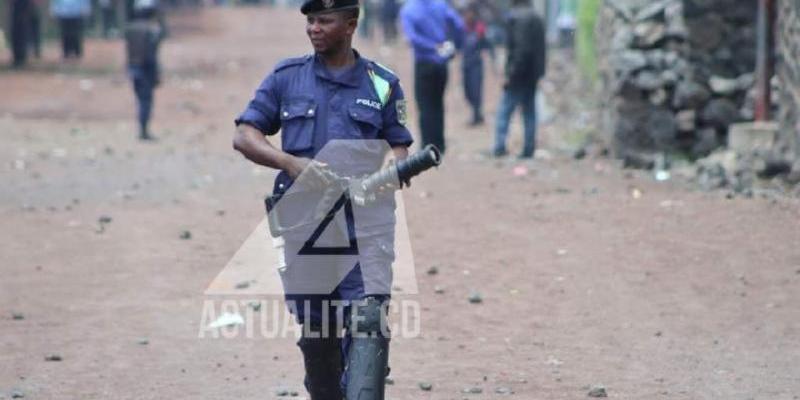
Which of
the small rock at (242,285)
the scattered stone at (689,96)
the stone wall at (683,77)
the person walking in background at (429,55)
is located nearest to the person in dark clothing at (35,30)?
the person walking in background at (429,55)

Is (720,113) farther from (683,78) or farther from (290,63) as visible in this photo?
(290,63)

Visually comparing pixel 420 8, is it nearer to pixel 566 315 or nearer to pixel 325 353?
pixel 566 315

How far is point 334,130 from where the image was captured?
224 inches

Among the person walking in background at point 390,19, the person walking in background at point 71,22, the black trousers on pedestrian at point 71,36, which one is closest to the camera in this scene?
the person walking in background at point 71,22

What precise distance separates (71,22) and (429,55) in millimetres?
15825

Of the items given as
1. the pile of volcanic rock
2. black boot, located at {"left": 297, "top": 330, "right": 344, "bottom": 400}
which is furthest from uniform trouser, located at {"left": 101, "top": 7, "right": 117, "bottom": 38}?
black boot, located at {"left": 297, "top": 330, "right": 344, "bottom": 400}

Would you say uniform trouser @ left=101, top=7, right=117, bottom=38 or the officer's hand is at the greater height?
the officer's hand

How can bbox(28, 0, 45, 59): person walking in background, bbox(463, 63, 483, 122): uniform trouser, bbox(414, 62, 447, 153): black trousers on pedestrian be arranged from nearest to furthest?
1. bbox(414, 62, 447, 153): black trousers on pedestrian
2. bbox(463, 63, 483, 122): uniform trouser
3. bbox(28, 0, 45, 59): person walking in background

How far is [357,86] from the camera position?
5.75 meters

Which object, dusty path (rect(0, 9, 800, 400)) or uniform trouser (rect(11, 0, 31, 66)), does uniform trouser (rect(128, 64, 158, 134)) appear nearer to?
dusty path (rect(0, 9, 800, 400))

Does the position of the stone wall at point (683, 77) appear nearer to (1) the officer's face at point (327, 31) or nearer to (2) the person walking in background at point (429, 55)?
(2) the person walking in background at point (429, 55)

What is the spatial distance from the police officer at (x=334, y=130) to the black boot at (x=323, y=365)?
65mm

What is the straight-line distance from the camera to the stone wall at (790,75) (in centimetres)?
1264

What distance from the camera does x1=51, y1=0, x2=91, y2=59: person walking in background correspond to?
1144 inches
